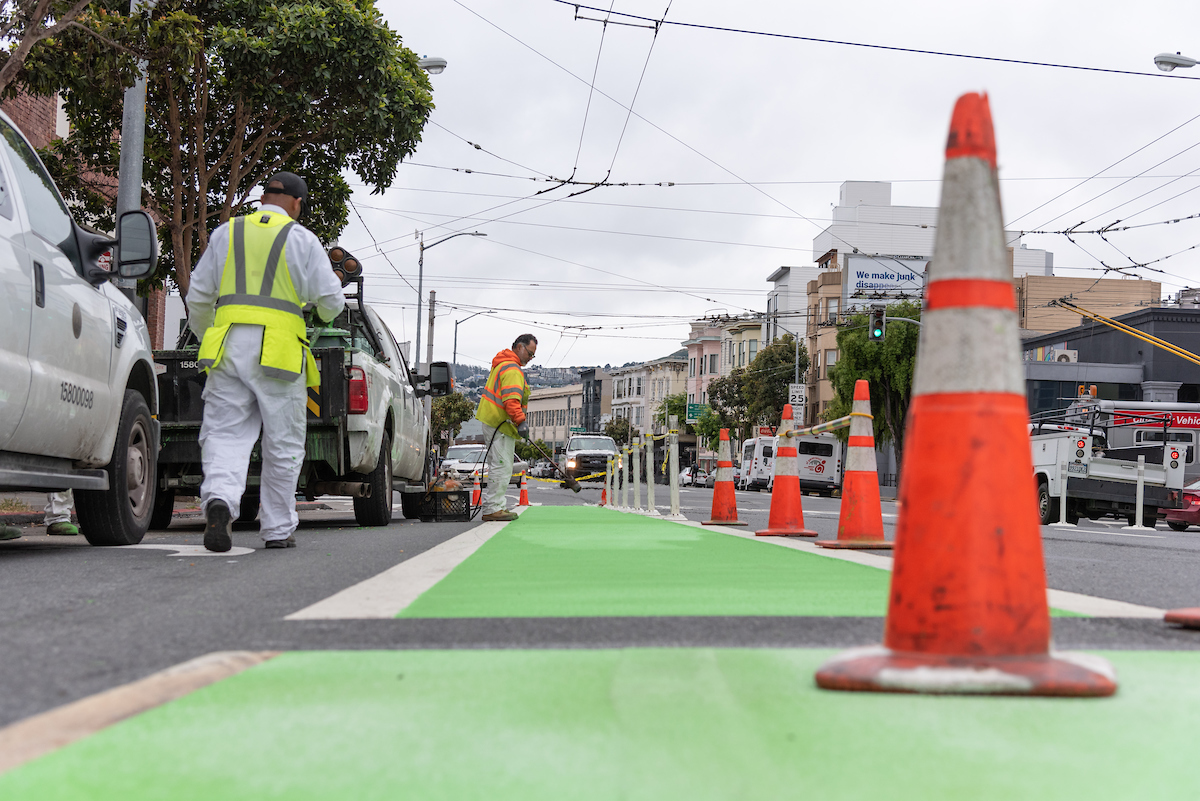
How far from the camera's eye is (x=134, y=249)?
22.0 ft

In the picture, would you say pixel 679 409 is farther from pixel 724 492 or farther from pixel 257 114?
pixel 724 492

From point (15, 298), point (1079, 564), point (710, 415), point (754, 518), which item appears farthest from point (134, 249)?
point (710, 415)

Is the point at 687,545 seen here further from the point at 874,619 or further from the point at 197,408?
the point at 197,408

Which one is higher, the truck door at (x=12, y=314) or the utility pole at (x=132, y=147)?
the utility pole at (x=132, y=147)

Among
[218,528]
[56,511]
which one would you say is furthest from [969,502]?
[56,511]

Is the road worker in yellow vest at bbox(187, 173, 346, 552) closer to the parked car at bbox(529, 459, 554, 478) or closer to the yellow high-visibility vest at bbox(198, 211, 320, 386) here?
the yellow high-visibility vest at bbox(198, 211, 320, 386)

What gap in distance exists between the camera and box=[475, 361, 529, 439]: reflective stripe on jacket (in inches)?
440

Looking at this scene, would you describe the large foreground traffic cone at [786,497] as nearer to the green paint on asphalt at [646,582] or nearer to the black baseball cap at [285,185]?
the green paint on asphalt at [646,582]

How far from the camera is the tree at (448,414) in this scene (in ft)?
232

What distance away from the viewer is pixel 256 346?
6688 mm

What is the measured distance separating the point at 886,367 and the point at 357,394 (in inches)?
1488

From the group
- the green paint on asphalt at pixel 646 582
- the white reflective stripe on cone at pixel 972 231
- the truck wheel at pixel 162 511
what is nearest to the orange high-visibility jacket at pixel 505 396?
the truck wheel at pixel 162 511

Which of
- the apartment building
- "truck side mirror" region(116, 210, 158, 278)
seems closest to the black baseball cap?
"truck side mirror" region(116, 210, 158, 278)

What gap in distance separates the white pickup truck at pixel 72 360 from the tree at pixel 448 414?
60.6 m
